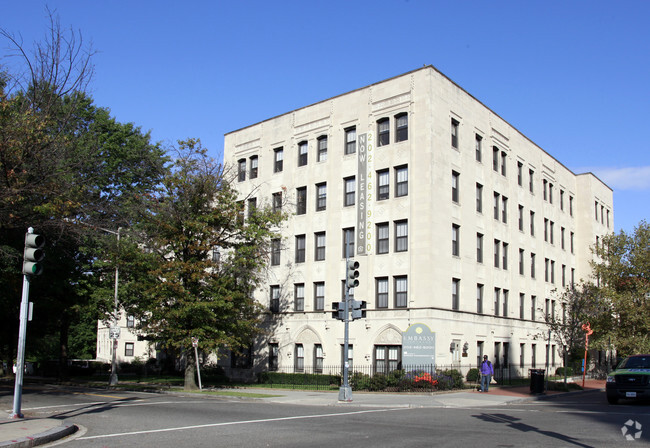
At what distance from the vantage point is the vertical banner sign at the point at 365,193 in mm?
37438

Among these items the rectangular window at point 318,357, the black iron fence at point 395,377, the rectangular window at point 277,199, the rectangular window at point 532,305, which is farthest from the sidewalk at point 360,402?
the rectangular window at point 277,199

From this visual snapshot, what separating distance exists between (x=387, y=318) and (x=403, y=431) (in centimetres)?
2172

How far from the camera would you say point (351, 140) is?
132 ft

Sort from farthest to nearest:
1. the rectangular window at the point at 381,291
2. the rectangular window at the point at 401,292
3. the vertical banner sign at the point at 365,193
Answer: the vertical banner sign at the point at 365,193, the rectangular window at the point at 381,291, the rectangular window at the point at 401,292

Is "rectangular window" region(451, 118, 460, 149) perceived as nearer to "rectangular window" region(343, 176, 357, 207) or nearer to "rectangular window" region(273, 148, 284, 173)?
"rectangular window" region(343, 176, 357, 207)

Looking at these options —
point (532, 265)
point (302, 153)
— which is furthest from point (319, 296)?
point (532, 265)

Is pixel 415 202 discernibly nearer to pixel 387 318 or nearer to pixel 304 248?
pixel 387 318

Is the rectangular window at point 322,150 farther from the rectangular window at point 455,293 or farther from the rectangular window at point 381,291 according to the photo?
the rectangular window at point 455,293

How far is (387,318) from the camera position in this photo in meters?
36.0

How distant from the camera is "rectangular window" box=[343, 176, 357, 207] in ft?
129

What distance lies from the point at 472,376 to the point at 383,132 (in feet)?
50.7

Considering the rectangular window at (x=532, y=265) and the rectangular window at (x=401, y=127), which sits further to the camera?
the rectangular window at (x=532, y=265)

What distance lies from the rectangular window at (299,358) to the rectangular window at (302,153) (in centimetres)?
1246

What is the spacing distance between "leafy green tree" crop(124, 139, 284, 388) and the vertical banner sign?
22.3ft
